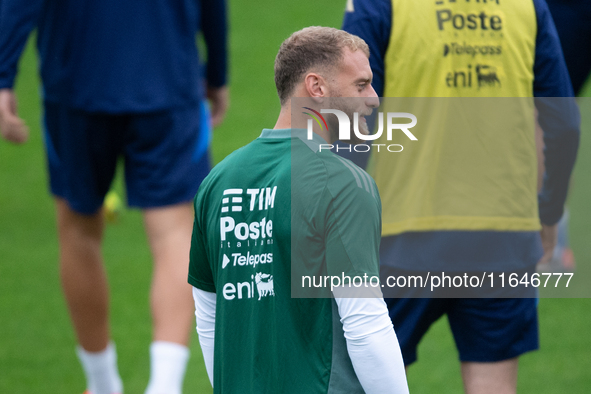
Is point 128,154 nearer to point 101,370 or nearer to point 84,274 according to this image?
point 84,274

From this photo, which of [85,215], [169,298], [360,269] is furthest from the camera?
[85,215]

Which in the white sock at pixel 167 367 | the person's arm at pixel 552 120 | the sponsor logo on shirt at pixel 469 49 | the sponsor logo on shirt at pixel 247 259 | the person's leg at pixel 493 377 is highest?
the sponsor logo on shirt at pixel 469 49

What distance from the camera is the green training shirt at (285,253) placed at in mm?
1919

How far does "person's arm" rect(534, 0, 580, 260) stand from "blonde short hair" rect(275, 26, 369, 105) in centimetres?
88

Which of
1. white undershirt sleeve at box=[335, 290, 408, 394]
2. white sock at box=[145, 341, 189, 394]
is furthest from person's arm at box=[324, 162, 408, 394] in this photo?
white sock at box=[145, 341, 189, 394]

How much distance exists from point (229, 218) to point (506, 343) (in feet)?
3.86

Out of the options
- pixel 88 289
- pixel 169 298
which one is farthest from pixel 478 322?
pixel 88 289

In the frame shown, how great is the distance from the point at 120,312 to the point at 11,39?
2139 millimetres

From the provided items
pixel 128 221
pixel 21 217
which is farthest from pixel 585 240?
pixel 21 217

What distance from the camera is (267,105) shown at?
31.3 feet

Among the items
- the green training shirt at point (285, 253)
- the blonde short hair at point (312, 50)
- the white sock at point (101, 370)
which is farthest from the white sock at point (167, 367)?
the blonde short hair at point (312, 50)

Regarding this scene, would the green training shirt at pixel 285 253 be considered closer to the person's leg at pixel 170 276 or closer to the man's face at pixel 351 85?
the man's face at pixel 351 85

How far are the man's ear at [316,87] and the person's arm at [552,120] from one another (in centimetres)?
95

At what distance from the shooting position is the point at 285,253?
78.7 inches
